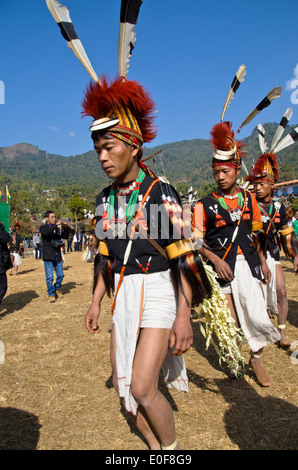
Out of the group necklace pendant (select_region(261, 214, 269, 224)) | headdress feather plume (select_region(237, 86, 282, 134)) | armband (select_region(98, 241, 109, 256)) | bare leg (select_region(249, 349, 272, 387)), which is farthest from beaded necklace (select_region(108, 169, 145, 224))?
necklace pendant (select_region(261, 214, 269, 224))

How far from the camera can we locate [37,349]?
551 cm

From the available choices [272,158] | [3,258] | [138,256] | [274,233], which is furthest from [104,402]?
[3,258]

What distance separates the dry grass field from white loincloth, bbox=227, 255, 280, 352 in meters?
0.56

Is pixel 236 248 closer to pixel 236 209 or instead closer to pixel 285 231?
pixel 236 209

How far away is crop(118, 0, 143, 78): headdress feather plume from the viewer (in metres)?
2.39

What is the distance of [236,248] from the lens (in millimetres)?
3740

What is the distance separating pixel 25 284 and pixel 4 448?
10.8 metres

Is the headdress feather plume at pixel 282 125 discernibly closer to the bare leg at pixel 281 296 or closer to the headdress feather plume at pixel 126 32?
the bare leg at pixel 281 296

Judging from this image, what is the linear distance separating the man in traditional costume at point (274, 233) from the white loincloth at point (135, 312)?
3.02 metres

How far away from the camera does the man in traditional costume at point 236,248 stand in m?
3.65

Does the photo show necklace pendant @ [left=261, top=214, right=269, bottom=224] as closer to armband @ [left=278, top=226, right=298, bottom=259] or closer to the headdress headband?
armband @ [left=278, top=226, right=298, bottom=259]

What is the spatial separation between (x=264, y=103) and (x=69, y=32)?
2919 millimetres

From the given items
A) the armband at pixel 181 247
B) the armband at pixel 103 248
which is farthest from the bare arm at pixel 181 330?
the armband at pixel 103 248
